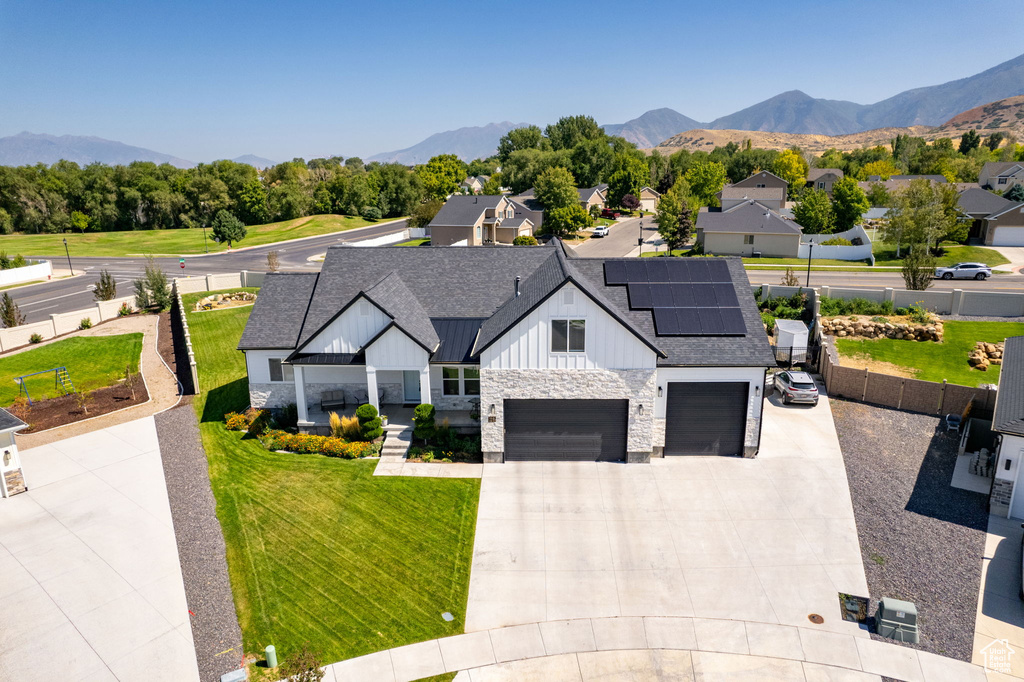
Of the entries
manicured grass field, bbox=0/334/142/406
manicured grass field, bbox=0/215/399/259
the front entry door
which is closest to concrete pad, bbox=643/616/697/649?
the front entry door

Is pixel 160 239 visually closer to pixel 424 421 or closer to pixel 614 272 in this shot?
pixel 424 421

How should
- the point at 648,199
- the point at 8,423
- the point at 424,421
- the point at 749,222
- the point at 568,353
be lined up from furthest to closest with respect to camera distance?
the point at 648,199 < the point at 749,222 < the point at 424,421 < the point at 568,353 < the point at 8,423

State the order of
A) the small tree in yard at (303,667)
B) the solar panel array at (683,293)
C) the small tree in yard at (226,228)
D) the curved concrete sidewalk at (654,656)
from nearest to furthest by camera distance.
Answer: the small tree in yard at (303,667) < the curved concrete sidewalk at (654,656) < the solar panel array at (683,293) < the small tree in yard at (226,228)


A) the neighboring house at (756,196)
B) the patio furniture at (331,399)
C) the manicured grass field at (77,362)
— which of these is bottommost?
the manicured grass field at (77,362)

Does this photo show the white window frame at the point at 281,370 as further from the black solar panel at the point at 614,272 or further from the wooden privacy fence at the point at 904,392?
the wooden privacy fence at the point at 904,392

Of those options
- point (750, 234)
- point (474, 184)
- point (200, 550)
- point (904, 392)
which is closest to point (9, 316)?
point (200, 550)

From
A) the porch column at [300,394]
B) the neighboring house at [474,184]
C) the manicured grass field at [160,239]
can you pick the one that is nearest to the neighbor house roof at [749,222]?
the porch column at [300,394]

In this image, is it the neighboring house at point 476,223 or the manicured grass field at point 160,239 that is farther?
the manicured grass field at point 160,239
